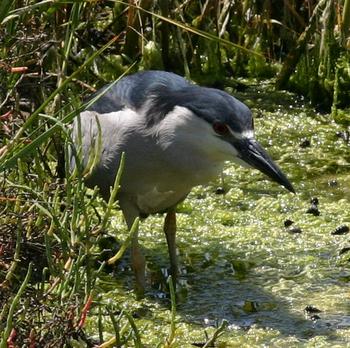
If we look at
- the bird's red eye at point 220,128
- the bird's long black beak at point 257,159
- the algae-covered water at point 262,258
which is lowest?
the algae-covered water at point 262,258

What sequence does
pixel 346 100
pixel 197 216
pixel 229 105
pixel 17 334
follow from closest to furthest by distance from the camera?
pixel 17 334
pixel 229 105
pixel 197 216
pixel 346 100

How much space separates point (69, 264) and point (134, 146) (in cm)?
144

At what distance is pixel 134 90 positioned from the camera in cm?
463

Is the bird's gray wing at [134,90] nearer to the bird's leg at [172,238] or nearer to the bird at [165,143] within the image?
the bird at [165,143]

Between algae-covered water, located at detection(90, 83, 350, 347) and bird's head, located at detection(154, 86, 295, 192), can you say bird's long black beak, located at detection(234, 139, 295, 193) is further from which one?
algae-covered water, located at detection(90, 83, 350, 347)

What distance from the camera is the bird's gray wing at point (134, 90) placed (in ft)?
15.0

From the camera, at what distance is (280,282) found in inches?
182

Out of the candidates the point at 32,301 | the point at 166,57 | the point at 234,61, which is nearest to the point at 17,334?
the point at 32,301

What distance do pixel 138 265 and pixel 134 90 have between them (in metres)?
0.73

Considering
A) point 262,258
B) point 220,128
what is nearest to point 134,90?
point 220,128

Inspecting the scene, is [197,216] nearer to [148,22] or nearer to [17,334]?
[148,22]

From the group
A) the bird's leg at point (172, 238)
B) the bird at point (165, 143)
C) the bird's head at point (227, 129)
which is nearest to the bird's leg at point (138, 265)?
the bird at point (165, 143)

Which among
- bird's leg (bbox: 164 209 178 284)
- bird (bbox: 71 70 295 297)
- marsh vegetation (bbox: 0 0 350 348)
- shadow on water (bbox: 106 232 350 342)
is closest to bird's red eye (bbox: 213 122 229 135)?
bird (bbox: 71 70 295 297)

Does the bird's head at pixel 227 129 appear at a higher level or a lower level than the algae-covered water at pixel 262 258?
higher
